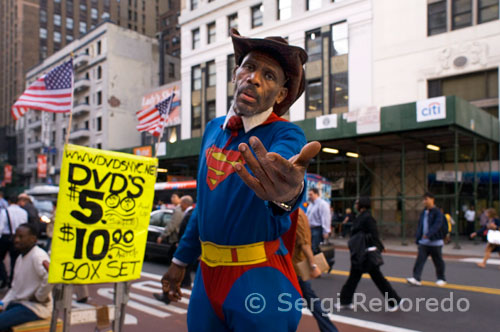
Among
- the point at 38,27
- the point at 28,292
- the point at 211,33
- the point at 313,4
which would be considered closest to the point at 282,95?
the point at 28,292

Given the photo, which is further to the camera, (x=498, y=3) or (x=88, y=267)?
(x=498, y=3)

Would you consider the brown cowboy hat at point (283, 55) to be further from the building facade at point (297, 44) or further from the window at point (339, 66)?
the window at point (339, 66)

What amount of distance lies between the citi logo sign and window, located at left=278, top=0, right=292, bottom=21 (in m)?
13.3

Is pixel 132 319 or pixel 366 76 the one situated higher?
pixel 366 76

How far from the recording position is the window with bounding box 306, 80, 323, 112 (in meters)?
24.3

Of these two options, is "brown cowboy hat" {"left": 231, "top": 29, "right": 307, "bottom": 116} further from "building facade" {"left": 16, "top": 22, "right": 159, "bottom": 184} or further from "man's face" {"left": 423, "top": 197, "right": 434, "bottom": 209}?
"building facade" {"left": 16, "top": 22, "right": 159, "bottom": 184}

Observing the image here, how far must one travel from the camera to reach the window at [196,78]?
31672mm

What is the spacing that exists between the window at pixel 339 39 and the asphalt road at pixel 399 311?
16.4m

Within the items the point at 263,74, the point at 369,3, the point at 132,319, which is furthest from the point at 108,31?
the point at 263,74

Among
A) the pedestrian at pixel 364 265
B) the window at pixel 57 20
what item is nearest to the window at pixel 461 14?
the pedestrian at pixel 364 265

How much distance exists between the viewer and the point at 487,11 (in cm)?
1925

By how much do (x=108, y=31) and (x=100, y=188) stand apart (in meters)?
43.1

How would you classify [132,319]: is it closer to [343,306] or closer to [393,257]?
[343,306]

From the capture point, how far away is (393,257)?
13.2 meters
